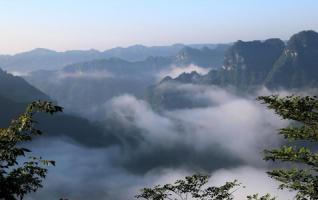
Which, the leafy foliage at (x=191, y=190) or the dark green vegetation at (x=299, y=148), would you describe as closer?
the dark green vegetation at (x=299, y=148)

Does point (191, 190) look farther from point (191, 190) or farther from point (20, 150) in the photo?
point (20, 150)

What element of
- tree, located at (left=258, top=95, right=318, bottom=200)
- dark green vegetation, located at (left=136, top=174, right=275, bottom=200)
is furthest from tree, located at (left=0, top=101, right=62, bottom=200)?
dark green vegetation, located at (left=136, top=174, right=275, bottom=200)

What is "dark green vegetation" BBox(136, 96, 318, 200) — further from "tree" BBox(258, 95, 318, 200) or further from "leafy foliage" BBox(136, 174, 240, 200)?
"leafy foliage" BBox(136, 174, 240, 200)

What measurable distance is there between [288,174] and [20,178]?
11795mm

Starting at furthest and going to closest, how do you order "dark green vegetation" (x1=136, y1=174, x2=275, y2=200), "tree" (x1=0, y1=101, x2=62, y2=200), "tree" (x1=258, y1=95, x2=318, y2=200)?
"dark green vegetation" (x1=136, y1=174, x2=275, y2=200)
"tree" (x1=258, y1=95, x2=318, y2=200)
"tree" (x1=0, y1=101, x2=62, y2=200)

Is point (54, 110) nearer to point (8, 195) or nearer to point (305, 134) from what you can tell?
point (8, 195)

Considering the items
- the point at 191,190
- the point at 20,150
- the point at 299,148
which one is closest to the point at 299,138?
the point at 299,148

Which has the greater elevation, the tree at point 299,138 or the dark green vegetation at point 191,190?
the tree at point 299,138

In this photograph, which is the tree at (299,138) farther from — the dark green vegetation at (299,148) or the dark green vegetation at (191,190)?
the dark green vegetation at (191,190)

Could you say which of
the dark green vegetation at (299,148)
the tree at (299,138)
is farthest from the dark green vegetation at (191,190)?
the tree at (299,138)

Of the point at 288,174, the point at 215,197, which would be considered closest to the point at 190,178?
the point at 215,197

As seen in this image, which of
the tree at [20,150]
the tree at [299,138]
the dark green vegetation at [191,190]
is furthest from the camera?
the dark green vegetation at [191,190]

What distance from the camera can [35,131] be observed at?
15984 mm

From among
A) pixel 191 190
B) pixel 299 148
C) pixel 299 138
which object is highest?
pixel 299 138
